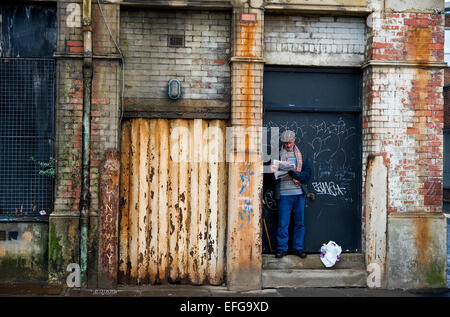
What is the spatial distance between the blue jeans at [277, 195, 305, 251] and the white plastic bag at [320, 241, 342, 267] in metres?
0.36

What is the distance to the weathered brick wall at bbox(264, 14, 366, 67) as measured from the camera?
288 inches

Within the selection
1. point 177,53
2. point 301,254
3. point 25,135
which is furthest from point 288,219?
point 25,135

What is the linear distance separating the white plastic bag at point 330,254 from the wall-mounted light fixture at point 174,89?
3194mm

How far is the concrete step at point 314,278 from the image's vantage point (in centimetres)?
709

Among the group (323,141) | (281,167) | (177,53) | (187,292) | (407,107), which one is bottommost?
(187,292)

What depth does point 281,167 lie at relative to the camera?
7293mm

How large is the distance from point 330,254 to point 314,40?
3267 millimetres

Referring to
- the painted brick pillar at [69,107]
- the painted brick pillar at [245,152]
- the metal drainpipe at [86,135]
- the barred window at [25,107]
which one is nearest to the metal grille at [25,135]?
the barred window at [25,107]

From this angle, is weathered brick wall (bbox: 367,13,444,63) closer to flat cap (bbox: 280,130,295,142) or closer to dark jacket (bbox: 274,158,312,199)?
flat cap (bbox: 280,130,295,142)

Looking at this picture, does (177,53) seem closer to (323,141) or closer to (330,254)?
(323,141)

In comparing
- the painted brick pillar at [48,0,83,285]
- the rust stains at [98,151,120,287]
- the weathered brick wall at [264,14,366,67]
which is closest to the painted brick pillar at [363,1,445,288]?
the weathered brick wall at [264,14,366,67]

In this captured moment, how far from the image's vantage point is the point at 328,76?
24.6 feet

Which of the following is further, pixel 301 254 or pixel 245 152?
pixel 301 254

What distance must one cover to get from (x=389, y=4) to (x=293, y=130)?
2.37m
